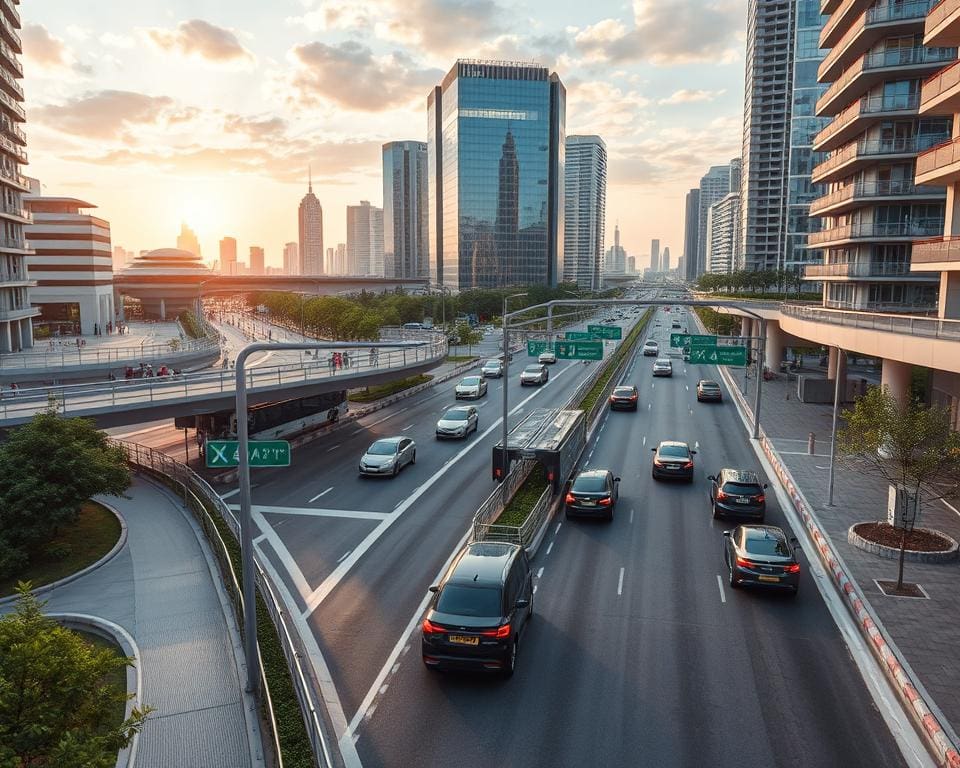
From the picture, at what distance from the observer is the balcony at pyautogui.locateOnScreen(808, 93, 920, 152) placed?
48312 millimetres

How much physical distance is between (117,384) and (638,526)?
22898 mm

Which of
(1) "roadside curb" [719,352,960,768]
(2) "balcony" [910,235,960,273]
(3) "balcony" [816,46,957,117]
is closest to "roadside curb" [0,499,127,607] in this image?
(1) "roadside curb" [719,352,960,768]

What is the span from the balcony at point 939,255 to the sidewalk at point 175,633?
112 ft

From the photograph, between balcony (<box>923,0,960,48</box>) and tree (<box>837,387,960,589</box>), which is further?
balcony (<box>923,0,960,48</box>)

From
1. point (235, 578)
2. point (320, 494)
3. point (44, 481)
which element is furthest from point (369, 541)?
point (44, 481)

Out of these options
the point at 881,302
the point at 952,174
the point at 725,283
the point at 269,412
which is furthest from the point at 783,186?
the point at 269,412

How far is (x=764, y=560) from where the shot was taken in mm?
18922

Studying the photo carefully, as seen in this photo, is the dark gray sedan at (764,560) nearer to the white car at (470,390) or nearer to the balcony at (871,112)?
the white car at (470,390)

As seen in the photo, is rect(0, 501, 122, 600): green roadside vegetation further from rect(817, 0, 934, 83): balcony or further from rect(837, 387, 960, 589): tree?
rect(817, 0, 934, 83): balcony

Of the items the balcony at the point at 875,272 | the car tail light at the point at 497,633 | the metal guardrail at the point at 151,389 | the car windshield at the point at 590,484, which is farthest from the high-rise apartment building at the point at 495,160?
the car tail light at the point at 497,633

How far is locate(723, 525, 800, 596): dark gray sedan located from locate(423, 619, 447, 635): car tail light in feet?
29.2

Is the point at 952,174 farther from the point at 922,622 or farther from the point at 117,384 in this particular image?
the point at 117,384

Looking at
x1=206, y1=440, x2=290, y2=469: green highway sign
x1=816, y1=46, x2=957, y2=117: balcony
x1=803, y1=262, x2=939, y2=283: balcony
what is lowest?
x1=206, y1=440, x2=290, y2=469: green highway sign

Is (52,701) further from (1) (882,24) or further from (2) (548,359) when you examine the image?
(2) (548,359)
